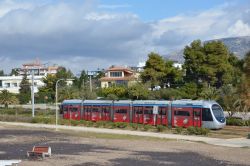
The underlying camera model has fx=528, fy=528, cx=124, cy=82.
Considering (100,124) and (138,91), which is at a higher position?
(138,91)

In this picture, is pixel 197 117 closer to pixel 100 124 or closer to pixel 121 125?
pixel 121 125

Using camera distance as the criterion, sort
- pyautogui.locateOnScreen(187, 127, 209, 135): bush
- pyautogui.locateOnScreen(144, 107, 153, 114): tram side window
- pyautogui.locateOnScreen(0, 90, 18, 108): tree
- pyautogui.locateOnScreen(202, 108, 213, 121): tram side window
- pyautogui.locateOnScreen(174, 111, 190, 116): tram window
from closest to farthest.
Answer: pyautogui.locateOnScreen(187, 127, 209, 135): bush
pyautogui.locateOnScreen(202, 108, 213, 121): tram side window
pyautogui.locateOnScreen(174, 111, 190, 116): tram window
pyautogui.locateOnScreen(144, 107, 153, 114): tram side window
pyautogui.locateOnScreen(0, 90, 18, 108): tree

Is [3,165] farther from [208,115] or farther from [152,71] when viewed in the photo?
[152,71]

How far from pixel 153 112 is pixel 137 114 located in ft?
10.5

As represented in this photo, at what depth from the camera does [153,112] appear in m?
55.4

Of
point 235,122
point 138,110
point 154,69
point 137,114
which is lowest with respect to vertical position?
point 235,122

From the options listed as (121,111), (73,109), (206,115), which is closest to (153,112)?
(121,111)

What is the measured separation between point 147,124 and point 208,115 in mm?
8162

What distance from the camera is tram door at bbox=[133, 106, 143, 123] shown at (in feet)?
189

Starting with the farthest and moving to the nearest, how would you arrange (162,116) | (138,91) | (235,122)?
(138,91) < (235,122) < (162,116)

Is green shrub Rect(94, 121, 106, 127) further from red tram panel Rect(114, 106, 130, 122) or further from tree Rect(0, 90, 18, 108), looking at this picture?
tree Rect(0, 90, 18, 108)

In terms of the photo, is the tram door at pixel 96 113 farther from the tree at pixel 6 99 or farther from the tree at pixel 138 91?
the tree at pixel 6 99

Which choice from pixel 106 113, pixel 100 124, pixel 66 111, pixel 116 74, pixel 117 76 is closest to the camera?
pixel 100 124

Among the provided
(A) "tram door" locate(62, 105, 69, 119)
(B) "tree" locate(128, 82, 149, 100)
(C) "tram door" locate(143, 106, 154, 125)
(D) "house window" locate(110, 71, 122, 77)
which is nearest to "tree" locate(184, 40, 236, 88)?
(B) "tree" locate(128, 82, 149, 100)
